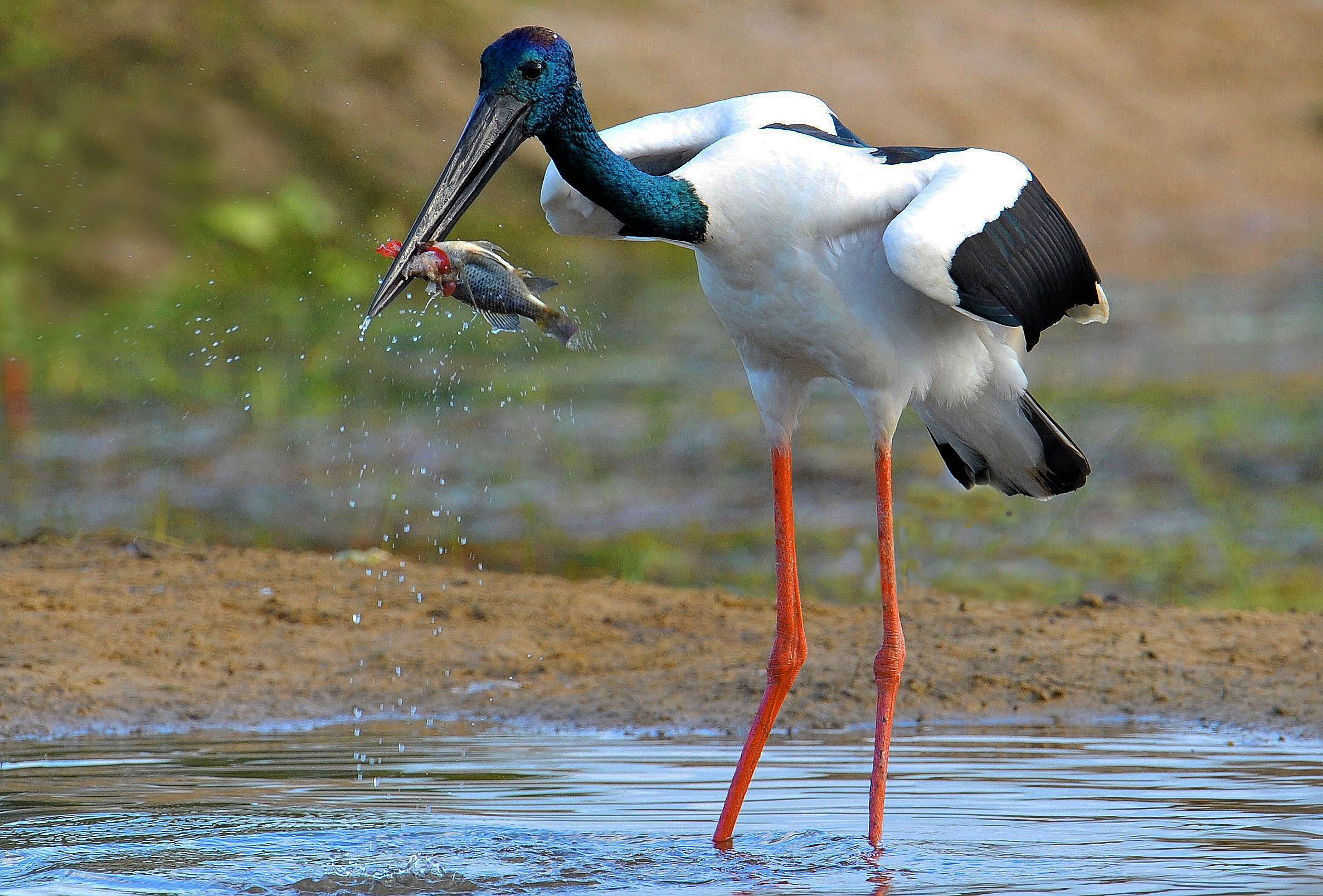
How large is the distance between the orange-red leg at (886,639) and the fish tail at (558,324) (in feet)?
2.51

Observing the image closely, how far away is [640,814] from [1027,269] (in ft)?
4.81

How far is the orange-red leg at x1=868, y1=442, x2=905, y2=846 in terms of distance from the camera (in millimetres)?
4352

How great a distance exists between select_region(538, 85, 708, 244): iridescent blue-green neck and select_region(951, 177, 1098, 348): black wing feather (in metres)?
0.57

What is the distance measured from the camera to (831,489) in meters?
7.94

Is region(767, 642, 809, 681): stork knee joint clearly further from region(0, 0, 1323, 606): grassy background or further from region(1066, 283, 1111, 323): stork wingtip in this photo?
region(0, 0, 1323, 606): grassy background

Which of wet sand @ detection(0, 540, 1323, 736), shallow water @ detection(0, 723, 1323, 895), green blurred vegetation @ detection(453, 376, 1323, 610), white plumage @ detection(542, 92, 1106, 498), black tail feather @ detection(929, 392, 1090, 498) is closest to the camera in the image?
shallow water @ detection(0, 723, 1323, 895)

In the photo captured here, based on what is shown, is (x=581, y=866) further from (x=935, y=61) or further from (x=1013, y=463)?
(x=935, y=61)

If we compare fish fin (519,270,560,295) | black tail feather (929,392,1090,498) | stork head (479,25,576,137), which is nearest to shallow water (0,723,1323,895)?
black tail feather (929,392,1090,498)

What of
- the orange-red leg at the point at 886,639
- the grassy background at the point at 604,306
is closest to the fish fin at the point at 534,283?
the orange-red leg at the point at 886,639

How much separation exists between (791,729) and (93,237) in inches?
327

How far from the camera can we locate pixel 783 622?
15.9ft

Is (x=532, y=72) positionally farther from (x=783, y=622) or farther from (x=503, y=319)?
(x=783, y=622)

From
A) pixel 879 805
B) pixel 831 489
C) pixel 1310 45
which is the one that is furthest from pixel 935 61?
pixel 879 805

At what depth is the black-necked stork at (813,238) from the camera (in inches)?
161
